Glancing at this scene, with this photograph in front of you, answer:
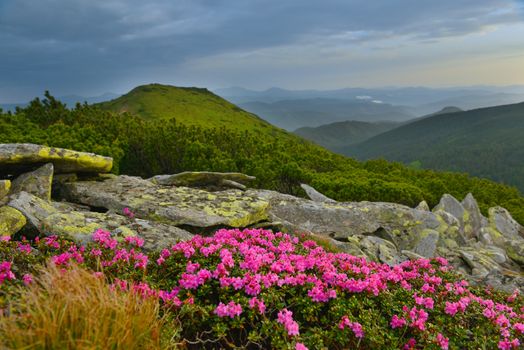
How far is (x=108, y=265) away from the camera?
6574 millimetres

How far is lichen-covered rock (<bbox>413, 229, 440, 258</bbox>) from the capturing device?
54.1ft

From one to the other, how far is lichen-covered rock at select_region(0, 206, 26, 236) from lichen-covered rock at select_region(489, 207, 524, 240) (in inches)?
1079

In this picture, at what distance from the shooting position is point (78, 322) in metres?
4.23

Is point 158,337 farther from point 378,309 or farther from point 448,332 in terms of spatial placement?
point 448,332

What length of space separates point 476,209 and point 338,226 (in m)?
14.8

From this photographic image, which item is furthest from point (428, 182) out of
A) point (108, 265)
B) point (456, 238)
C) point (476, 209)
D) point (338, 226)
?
point (108, 265)

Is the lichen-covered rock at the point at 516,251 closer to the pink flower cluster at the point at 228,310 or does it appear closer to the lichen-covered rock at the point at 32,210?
the pink flower cluster at the point at 228,310

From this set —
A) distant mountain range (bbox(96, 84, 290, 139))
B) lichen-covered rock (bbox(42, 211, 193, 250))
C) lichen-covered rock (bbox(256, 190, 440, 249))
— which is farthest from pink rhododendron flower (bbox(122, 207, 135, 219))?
distant mountain range (bbox(96, 84, 290, 139))

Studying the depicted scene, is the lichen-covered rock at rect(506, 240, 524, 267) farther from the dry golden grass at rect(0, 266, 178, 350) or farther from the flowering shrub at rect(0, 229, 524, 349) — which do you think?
the dry golden grass at rect(0, 266, 178, 350)

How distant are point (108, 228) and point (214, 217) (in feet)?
A: 10.8

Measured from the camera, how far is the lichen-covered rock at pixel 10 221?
7423mm

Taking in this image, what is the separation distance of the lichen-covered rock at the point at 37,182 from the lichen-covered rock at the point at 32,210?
153cm

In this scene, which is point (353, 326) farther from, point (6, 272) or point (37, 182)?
point (37, 182)

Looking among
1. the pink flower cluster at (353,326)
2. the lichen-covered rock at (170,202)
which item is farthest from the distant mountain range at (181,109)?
the pink flower cluster at (353,326)
